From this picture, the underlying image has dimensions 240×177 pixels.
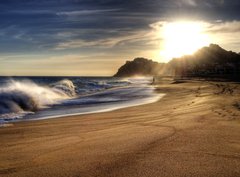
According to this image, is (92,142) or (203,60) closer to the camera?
(92,142)

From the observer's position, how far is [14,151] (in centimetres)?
462

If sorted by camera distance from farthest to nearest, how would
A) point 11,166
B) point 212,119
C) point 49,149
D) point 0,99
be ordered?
point 0,99, point 212,119, point 49,149, point 11,166

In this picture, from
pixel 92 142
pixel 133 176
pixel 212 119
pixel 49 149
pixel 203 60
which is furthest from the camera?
pixel 203 60

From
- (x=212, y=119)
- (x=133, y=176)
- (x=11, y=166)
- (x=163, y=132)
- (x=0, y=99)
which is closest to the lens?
(x=133, y=176)

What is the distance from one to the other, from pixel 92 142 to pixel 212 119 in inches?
118

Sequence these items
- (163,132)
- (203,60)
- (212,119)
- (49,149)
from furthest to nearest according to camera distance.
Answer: (203,60) < (212,119) < (163,132) < (49,149)

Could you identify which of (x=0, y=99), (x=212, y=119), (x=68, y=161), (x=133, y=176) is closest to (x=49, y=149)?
(x=68, y=161)

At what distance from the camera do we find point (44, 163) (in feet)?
12.4

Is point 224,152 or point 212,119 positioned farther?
point 212,119

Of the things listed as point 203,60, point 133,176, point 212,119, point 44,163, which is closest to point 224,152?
point 133,176

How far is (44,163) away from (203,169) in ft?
6.31

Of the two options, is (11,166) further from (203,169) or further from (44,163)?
(203,169)

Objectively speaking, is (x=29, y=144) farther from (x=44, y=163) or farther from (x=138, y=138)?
(x=138, y=138)

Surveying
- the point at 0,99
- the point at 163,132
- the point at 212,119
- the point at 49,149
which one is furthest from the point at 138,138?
the point at 0,99
